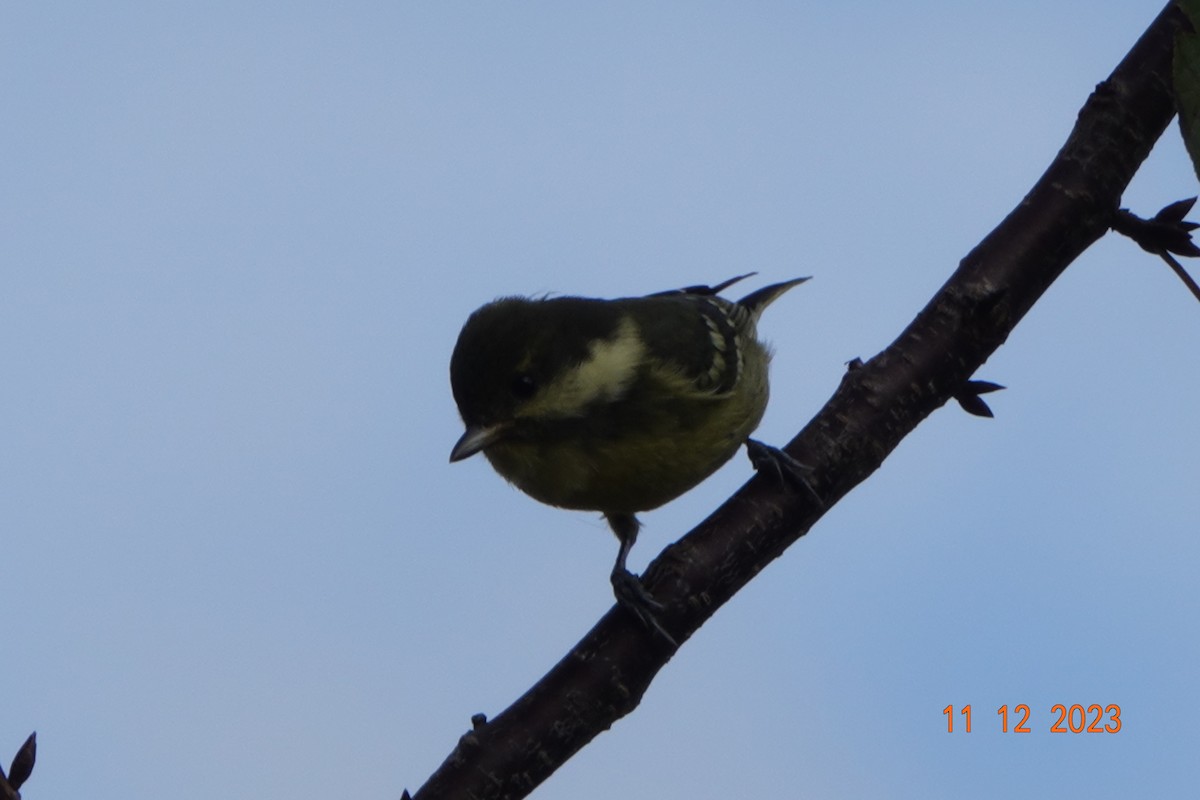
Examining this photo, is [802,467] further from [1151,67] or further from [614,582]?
[1151,67]

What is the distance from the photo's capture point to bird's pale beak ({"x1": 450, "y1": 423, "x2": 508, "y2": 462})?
4195 mm

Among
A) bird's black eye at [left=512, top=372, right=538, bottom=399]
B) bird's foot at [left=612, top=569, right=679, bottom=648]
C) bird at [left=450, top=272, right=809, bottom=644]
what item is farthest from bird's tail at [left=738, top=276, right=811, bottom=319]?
bird's foot at [left=612, top=569, right=679, bottom=648]

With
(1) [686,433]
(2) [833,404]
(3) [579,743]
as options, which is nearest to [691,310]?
(1) [686,433]

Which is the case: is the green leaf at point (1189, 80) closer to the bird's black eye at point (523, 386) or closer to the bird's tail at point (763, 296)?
the bird's black eye at point (523, 386)

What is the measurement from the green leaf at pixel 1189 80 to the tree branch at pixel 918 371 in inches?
49.1

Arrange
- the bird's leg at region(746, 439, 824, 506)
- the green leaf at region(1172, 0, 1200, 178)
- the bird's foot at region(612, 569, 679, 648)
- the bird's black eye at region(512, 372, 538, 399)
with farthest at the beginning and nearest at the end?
the bird's black eye at region(512, 372, 538, 399) < the bird's leg at region(746, 439, 824, 506) < the bird's foot at region(612, 569, 679, 648) < the green leaf at region(1172, 0, 1200, 178)

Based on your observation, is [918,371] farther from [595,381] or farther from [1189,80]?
[1189,80]

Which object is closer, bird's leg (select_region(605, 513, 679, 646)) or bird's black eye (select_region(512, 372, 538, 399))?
bird's leg (select_region(605, 513, 679, 646))

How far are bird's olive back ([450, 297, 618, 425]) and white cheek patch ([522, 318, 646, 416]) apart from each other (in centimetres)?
3

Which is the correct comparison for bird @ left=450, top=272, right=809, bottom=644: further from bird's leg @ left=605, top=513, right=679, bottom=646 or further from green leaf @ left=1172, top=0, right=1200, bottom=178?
green leaf @ left=1172, top=0, right=1200, bottom=178

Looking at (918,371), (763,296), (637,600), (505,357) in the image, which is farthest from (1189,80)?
(763,296)

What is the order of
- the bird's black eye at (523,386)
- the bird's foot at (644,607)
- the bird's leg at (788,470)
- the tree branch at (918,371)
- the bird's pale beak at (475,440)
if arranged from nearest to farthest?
the bird's foot at (644,607) < the tree branch at (918,371) < the bird's leg at (788,470) < the bird's pale beak at (475,440) < the bird's black eye at (523,386)

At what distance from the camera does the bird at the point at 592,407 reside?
4.29 m

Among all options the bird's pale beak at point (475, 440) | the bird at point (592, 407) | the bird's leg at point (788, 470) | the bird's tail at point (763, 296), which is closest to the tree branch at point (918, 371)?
the bird's leg at point (788, 470)
